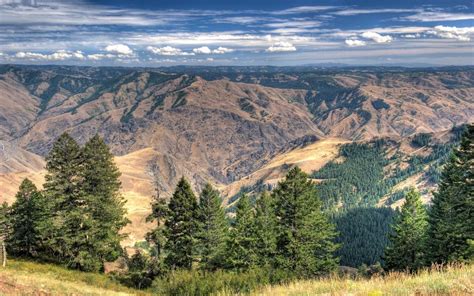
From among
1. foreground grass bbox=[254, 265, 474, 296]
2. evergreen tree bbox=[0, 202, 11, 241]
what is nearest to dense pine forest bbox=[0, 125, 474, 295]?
evergreen tree bbox=[0, 202, 11, 241]

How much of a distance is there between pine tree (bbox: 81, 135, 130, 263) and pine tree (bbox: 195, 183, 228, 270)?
31.6ft

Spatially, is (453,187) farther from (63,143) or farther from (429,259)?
(63,143)

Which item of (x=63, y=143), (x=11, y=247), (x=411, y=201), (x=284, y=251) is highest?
(x=63, y=143)

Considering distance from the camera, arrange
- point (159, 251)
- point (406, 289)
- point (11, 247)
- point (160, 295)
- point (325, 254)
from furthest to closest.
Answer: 1. point (11, 247)
2. point (159, 251)
3. point (325, 254)
4. point (160, 295)
5. point (406, 289)

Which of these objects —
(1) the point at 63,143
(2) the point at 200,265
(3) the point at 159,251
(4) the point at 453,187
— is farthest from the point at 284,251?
(1) the point at 63,143

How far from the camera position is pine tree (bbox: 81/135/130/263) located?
4334cm

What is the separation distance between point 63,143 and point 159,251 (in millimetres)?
14830

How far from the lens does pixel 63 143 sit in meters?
42.0

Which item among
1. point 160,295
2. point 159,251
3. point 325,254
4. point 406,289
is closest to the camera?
point 406,289

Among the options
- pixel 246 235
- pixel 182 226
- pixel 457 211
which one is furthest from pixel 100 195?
pixel 457 211

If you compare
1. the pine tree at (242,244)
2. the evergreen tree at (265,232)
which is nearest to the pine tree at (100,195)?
the pine tree at (242,244)

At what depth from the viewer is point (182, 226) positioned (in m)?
43.4

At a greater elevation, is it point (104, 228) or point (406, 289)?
point (406, 289)

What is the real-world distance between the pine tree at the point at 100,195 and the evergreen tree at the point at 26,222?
372 inches
